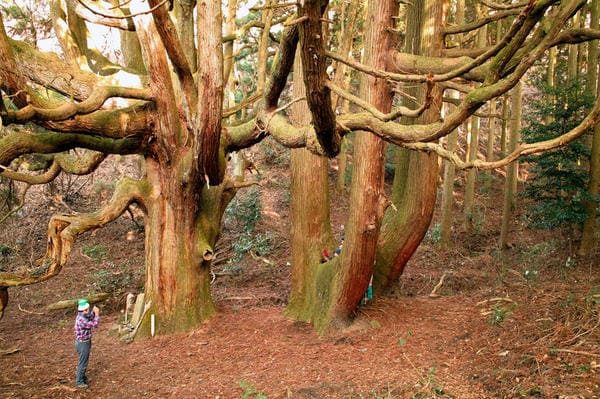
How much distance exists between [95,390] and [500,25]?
1504 cm

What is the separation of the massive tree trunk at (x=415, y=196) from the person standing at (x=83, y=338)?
4.52 meters

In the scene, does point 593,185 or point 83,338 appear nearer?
point 83,338

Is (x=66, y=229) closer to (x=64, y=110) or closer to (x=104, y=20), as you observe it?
(x=64, y=110)

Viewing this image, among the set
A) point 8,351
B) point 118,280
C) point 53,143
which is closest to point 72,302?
point 118,280


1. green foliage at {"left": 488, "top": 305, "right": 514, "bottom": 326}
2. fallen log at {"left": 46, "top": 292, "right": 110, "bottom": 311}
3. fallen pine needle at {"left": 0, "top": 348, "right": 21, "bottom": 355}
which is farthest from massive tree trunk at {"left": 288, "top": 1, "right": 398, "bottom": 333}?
fallen log at {"left": 46, "top": 292, "right": 110, "bottom": 311}

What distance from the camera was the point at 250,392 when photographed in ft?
17.9

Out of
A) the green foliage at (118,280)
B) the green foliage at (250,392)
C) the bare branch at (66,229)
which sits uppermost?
the bare branch at (66,229)

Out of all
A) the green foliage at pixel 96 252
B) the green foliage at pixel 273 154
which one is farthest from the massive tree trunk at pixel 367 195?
the green foliage at pixel 273 154

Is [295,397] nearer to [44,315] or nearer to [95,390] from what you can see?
[95,390]

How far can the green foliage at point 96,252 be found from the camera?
1418 centimetres

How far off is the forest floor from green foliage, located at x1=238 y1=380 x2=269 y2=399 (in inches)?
0.7

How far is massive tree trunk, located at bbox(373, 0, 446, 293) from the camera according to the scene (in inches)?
288

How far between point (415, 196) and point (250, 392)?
4032mm

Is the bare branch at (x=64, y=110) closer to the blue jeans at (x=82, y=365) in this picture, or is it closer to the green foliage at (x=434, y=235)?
the blue jeans at (x=82, y=365)
